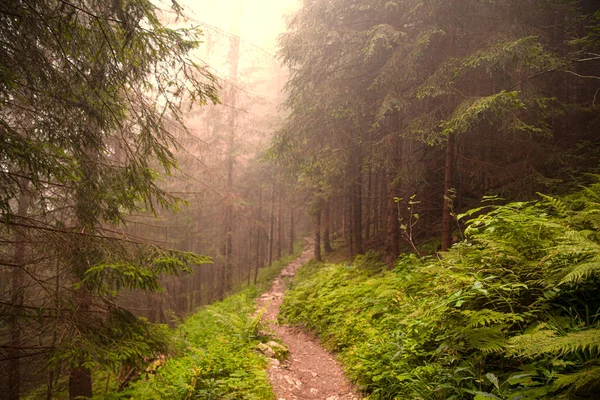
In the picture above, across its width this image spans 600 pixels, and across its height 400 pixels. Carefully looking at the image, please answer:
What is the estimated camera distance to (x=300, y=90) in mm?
Answer: 11328

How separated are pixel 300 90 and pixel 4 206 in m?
9.27

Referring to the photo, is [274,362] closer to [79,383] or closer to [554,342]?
[554,342]

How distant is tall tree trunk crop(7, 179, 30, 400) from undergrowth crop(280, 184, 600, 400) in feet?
17.5

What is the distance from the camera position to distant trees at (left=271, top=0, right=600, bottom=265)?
766 centimetres

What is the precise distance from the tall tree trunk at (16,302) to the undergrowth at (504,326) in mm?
5326

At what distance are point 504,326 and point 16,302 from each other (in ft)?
25.3

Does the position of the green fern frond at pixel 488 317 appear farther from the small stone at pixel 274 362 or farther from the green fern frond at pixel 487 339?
the small stone at pixel 274 362

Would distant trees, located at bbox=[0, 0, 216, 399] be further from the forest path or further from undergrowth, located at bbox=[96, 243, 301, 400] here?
the forest path

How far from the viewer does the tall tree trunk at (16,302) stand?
473 centimetres

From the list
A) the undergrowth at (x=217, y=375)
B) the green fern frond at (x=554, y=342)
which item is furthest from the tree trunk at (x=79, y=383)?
the green fern frond at (x=554, y=342)

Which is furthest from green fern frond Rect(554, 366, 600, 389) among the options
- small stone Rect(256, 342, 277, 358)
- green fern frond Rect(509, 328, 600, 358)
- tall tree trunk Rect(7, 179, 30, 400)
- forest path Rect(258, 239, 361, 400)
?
tall tree trunk Rect(7, 179, 30, 400)

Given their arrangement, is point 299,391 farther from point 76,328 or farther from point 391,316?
point 76,328

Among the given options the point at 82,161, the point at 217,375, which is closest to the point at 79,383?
the point at 217,375

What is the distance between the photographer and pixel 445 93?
8094mm
